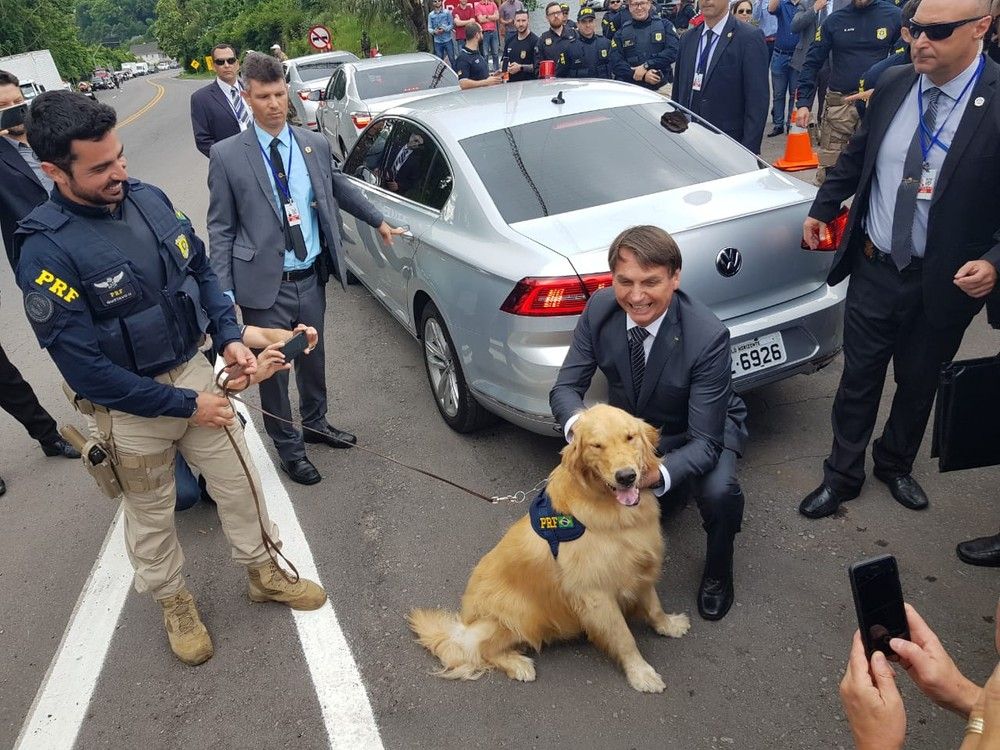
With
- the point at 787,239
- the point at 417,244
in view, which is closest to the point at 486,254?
the point at 417,244

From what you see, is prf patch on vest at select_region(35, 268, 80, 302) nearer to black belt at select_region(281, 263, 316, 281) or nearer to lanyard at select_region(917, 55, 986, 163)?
black belt at select_region(281, 263, 316, 281)

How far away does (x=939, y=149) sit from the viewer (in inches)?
114

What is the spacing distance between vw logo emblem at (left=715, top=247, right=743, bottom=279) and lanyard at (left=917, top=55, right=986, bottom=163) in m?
0.84

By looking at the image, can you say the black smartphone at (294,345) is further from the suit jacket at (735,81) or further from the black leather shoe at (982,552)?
A: the suit jacket at (735,81)

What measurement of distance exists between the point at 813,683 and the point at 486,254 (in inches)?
91.0

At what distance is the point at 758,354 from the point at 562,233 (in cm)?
111

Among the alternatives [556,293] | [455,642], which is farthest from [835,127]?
[455,642]

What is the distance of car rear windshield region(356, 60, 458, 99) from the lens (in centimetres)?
1127

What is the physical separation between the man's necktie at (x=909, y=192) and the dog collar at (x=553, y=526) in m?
1.80

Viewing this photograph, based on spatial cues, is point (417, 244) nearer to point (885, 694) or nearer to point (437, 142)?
point (437, 142)

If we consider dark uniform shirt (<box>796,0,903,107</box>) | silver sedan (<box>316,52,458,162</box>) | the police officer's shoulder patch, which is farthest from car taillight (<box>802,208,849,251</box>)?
silver sedan (<box>316,52,458,162</box>)

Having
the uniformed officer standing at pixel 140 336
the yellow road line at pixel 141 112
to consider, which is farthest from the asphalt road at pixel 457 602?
the yellow road line at pixel 141 112

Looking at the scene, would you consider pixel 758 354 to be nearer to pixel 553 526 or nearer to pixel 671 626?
pixel 671 626

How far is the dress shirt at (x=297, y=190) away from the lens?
3793mm
